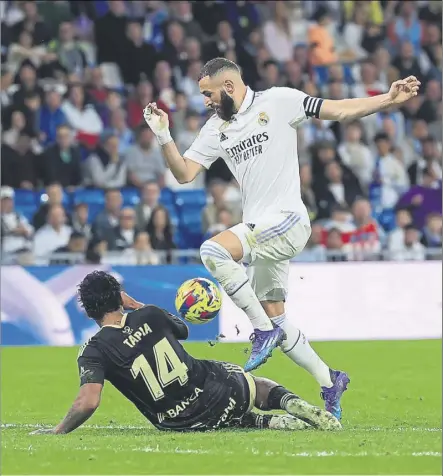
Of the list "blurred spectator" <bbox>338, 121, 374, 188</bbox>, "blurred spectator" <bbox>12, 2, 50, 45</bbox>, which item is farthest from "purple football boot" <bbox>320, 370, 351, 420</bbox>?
"blurred spectator" <bbox>12, 2, 50, 45</bbox>

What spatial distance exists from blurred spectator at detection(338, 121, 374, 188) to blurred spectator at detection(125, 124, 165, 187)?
3.14 meters

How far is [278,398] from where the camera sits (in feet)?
29.5

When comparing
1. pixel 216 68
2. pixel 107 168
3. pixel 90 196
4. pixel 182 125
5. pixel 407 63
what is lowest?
pixel 90 196

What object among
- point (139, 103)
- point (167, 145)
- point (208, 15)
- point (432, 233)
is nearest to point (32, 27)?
point (139, 103)

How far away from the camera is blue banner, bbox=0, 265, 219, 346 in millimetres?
16594

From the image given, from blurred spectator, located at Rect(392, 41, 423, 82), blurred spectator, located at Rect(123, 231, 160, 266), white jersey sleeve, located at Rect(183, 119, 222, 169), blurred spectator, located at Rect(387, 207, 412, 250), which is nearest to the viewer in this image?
white jersey sleeve, located at Rect(183, 119, 222, 169)

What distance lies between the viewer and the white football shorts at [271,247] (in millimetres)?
9273

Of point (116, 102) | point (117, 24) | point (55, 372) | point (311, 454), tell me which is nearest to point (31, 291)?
point (55, 372)

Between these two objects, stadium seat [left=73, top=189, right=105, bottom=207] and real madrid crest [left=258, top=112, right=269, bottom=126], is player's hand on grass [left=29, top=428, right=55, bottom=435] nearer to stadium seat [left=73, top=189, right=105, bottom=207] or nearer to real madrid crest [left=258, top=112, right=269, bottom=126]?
real madrid crest [left=258, top=112, right=269, bottom=126]

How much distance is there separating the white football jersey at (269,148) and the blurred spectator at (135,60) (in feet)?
37.7

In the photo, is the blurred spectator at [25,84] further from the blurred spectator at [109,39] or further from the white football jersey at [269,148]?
the white football jersey at [269,148]

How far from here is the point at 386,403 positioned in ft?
37.1

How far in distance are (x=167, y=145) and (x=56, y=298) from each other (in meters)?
7.59

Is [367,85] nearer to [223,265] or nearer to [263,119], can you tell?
[263,119]
